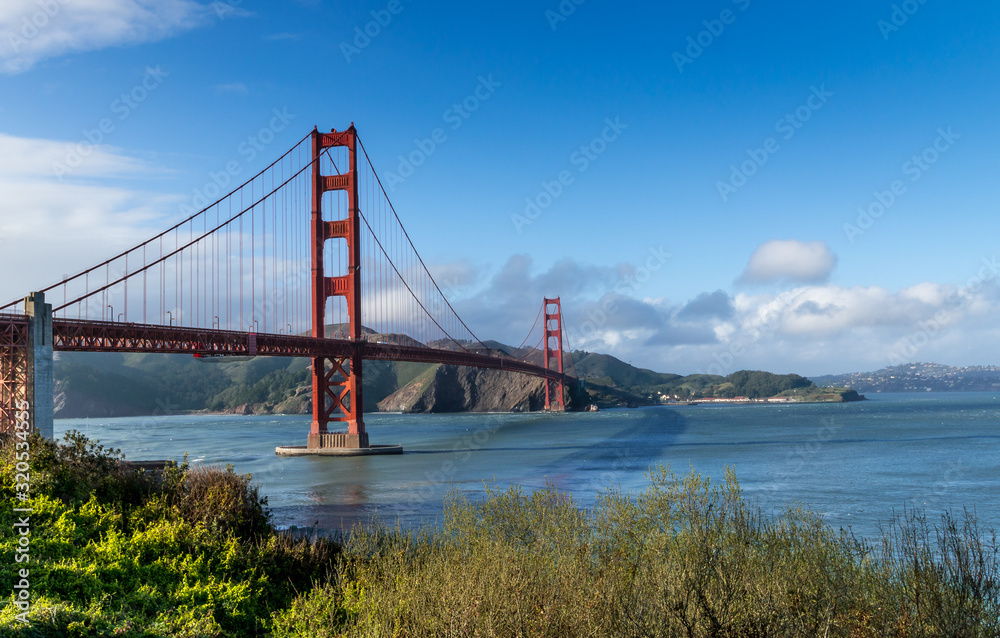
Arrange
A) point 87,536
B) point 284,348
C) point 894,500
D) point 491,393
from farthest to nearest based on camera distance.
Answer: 1. point 491,393
2. point 284,348
3. point 894,500
4. point 87,536

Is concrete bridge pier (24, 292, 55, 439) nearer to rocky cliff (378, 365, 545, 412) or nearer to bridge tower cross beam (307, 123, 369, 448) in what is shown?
bridge tower cross beam (307, 123, 369, 448)

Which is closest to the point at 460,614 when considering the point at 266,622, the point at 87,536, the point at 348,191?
the point at 266,622

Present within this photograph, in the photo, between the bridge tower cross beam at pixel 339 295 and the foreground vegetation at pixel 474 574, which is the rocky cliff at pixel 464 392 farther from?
the foreground vegetation at pixel 474 574

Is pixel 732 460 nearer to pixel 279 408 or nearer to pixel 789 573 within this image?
pixel 789 573

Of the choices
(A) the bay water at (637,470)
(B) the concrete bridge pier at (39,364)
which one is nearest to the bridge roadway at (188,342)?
(B) the concrete bridge pier at (39,364)

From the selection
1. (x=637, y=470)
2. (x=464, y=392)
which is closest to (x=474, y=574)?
(x=637, y=470)

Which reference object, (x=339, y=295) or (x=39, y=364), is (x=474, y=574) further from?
(x=339, y=295)
